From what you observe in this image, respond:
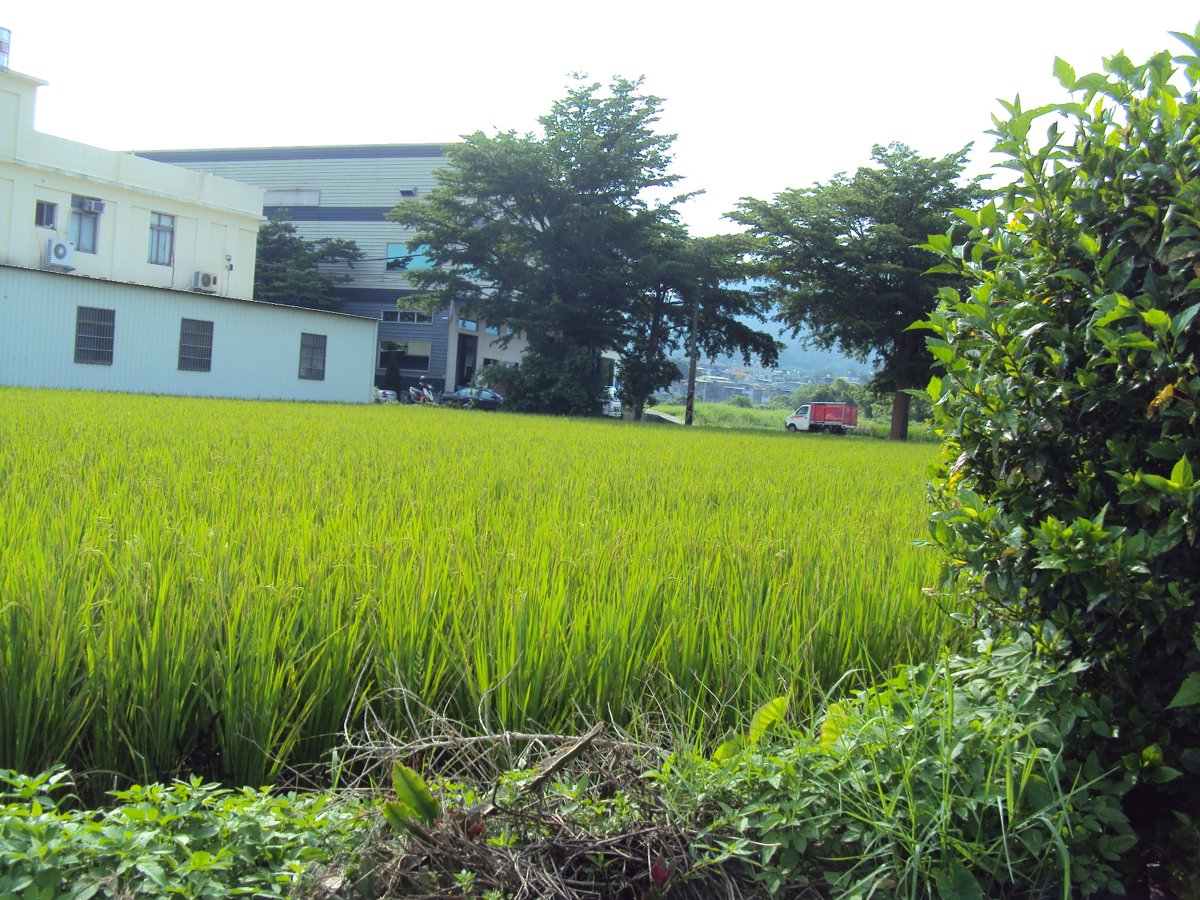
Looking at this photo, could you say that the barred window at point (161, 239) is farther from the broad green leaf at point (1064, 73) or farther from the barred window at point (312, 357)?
the broad green leaf at point (1064, 73)

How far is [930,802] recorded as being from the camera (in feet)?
6.53

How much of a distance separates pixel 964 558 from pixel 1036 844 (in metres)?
0.69

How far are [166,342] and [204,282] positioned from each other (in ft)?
27.7

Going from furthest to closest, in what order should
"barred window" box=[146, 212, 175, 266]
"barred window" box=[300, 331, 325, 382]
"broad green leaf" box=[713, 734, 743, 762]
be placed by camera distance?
"barred window" box=[146, 212, 175, 266] < "barred window" box=[300, 331, 325, 382] < "broad green leaf" box=[713, 734, 743, 762]

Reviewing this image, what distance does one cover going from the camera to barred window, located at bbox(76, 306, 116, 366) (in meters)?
22.8

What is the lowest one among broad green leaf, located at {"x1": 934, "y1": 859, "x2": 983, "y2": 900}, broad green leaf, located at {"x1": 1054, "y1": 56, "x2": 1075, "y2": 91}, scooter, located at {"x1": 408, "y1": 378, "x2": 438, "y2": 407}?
scooter, located at {"x1": 408, "y1": 378, "x2": 438, "y2": 407}

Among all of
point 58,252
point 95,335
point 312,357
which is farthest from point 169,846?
point 58,252

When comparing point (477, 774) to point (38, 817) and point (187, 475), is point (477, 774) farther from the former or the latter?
point (187, 475)

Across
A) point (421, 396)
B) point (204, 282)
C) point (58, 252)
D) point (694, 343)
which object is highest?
point (58, 252)

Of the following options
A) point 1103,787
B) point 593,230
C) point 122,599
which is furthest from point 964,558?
point 593,230

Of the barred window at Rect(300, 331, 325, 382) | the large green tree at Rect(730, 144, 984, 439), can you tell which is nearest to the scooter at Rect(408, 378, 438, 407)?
the barred window at Rect(300, 331, 325, 382)

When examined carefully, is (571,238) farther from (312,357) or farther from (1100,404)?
(1100,404)

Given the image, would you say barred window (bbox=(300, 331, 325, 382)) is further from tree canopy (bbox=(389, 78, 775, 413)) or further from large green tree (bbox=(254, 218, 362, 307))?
large green tree (bbox=(254, 218, 362, 307))

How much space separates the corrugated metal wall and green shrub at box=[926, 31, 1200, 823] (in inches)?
916
